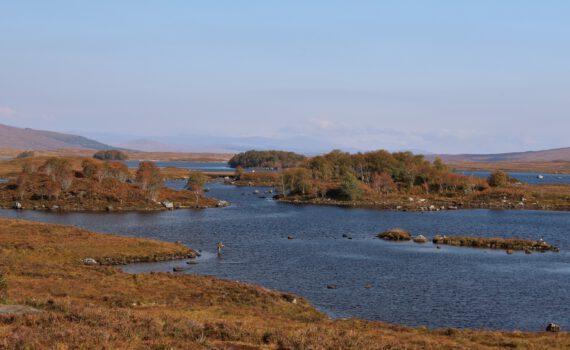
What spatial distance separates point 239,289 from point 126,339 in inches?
1344

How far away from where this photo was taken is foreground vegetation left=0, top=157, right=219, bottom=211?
16312 centimetres

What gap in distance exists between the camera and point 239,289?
63281 mm

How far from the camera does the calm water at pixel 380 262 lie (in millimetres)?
60969

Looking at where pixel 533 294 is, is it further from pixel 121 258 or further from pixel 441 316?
pixel 121 258

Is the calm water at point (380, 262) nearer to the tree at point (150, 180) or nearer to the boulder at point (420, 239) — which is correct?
the boulder at point (420, 239)

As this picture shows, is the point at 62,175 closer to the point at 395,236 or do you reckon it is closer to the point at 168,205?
the point at 168,205

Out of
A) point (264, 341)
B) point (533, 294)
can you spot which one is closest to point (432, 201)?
point (533, 294)

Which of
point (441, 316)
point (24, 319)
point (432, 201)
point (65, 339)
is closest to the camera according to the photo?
point (65, 339)

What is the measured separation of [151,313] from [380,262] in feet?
168

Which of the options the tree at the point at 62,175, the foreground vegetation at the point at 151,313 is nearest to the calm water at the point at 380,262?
the foreground vegetation at the point at 151,313

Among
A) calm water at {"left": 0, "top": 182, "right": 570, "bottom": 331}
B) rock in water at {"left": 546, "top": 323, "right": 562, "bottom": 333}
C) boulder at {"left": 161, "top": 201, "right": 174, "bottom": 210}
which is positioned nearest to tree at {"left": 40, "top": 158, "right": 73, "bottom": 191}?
calm water at {"left": 0, "top": 182, "right": 570, "bottom": 331}

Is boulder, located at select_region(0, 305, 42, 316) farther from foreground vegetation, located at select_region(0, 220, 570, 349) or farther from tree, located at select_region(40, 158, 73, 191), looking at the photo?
tree, located at select_region(40, 158, 73, 191)

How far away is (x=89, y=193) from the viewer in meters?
171

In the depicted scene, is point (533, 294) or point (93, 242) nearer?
point (533, 294)
